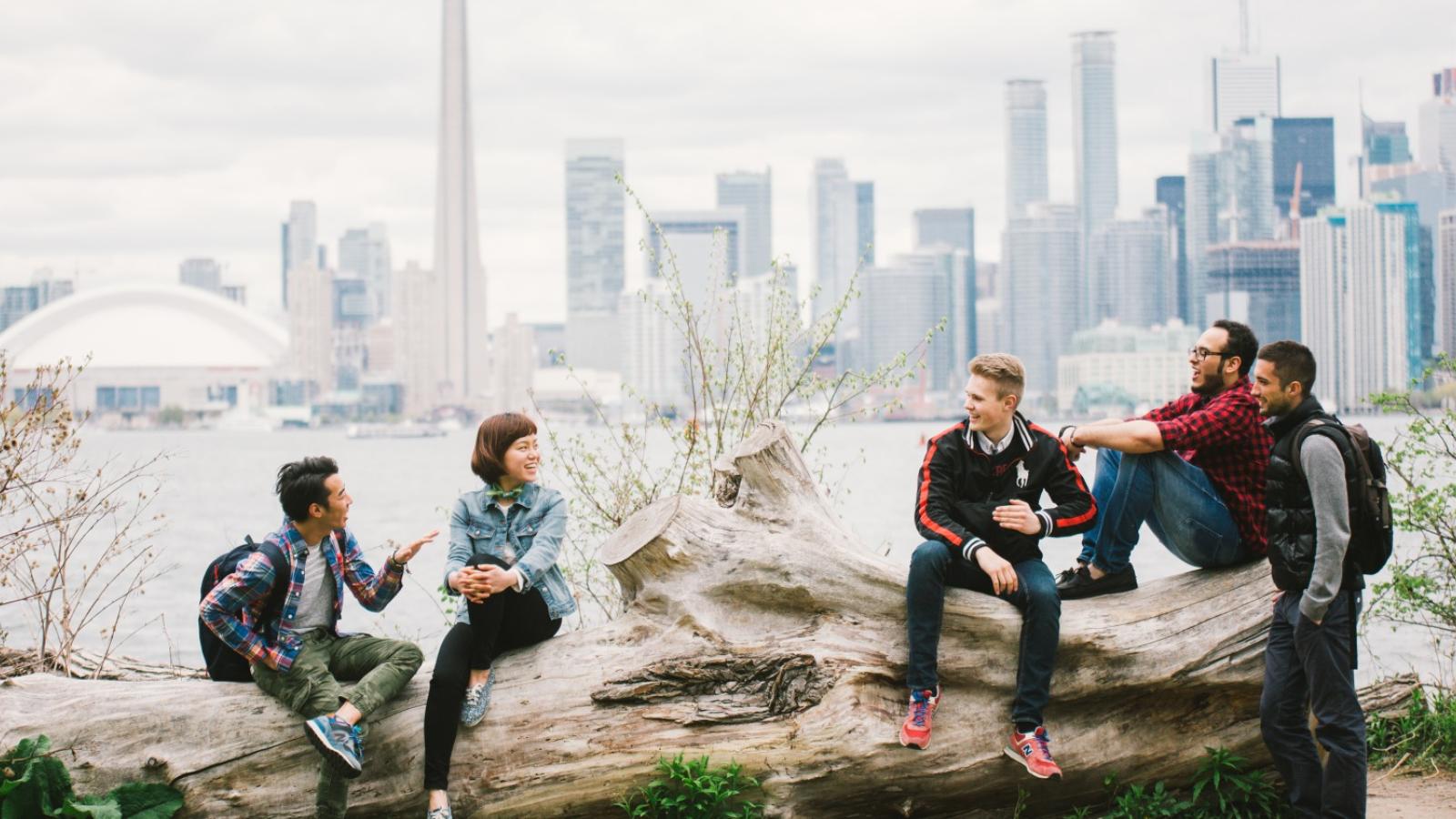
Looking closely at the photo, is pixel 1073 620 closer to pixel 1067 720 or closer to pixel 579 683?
pixel 1067 720

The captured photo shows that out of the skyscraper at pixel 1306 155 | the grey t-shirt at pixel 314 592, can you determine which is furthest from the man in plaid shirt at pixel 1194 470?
the skyscraper at pixel 1306 155

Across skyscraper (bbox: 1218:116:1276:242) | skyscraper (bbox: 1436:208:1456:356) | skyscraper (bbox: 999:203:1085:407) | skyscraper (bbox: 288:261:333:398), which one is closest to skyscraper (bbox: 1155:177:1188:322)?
skyscraper (bbox: 1218:116:1276:242)

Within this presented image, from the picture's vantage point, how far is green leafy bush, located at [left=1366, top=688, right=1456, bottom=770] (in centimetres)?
595

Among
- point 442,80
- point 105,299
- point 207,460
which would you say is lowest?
point 207,460

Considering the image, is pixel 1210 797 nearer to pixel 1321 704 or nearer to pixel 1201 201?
pixel 1321 704

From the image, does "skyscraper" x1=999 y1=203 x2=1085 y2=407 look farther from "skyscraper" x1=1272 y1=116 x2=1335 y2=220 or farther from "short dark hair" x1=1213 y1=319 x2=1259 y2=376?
"short dark hair" x1=1213 y1=319 x2=1259 y2=376

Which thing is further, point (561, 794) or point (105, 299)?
point (105, 299)

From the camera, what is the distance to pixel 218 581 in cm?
464

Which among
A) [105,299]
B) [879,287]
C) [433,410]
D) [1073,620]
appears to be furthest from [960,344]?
[1073,620]

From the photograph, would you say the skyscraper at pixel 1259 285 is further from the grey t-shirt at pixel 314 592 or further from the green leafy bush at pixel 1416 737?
the grey t-shirt at pixel 314 592

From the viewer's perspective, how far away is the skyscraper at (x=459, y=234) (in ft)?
476

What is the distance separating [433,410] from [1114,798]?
133097 millimetres

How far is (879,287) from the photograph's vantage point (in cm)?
14512

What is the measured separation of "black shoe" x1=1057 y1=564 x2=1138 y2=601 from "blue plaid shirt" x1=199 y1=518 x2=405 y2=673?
2.50 m
